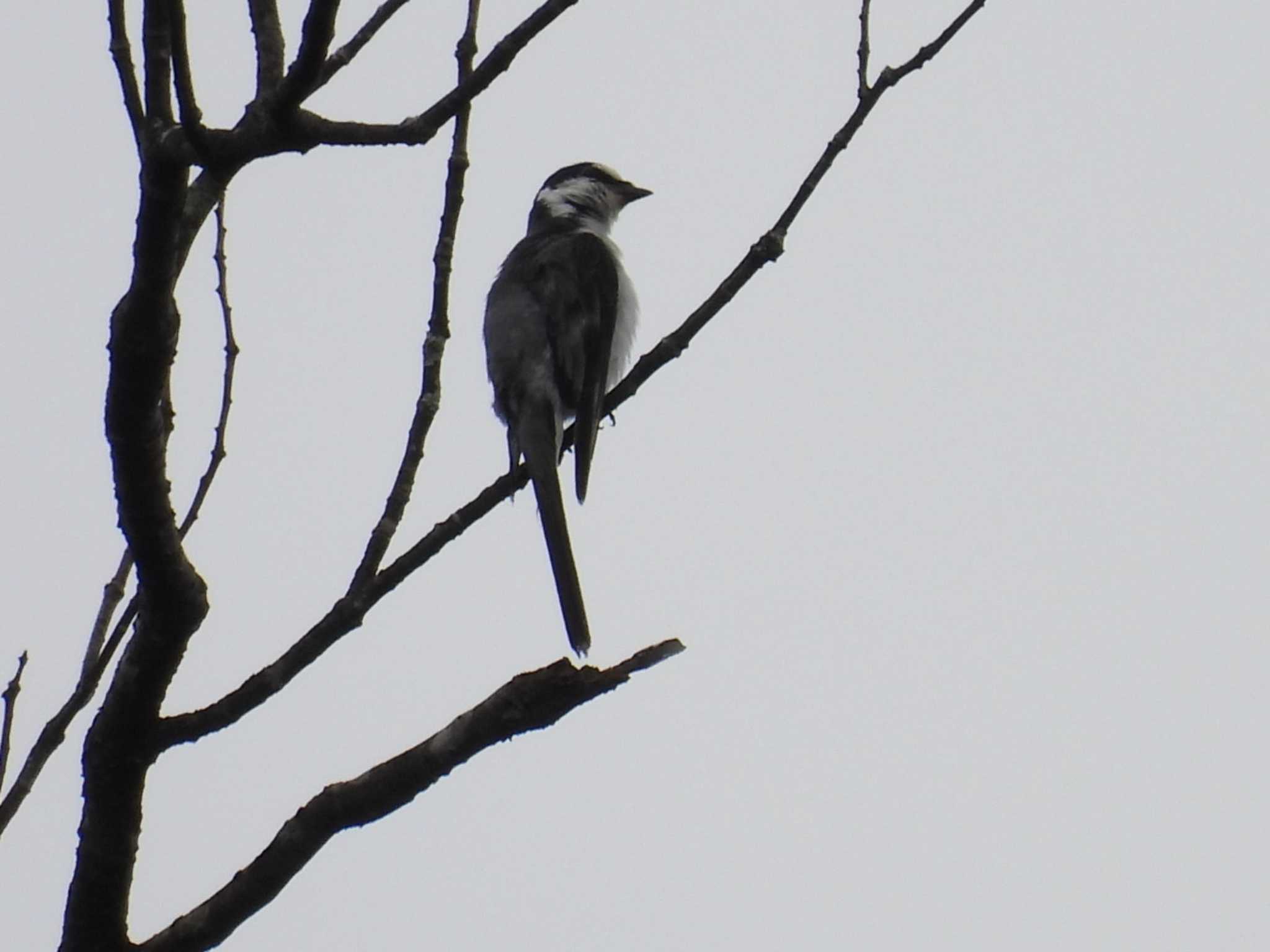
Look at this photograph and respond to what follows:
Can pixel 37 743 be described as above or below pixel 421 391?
below

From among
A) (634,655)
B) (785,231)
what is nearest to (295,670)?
(634,655)

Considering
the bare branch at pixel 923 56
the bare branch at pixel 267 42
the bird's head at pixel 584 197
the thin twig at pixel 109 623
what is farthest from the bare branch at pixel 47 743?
the bird's head at pixel 584 197

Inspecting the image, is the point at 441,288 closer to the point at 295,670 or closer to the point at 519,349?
the point at 295,670

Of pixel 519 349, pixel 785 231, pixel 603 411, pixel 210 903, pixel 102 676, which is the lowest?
pixel 210 903

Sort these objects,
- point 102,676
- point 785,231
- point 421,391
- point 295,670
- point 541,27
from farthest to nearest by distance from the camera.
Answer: point 785,231 → point 421,391 → point 102,676 → point 295,670 → point 541,27

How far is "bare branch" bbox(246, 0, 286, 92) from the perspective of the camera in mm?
2283

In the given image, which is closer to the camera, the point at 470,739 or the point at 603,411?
the point at 470,739

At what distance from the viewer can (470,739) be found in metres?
2.19

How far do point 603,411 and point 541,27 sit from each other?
365cm

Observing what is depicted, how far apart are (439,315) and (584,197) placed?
16.9ft

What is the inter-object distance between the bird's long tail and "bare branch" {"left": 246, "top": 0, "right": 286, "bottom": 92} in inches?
85.1

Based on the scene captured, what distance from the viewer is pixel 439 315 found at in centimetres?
288

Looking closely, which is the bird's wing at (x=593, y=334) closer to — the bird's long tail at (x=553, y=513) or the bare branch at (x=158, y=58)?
the bird's long tail at (x=553, y=513)

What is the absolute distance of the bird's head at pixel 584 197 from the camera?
306 inches
